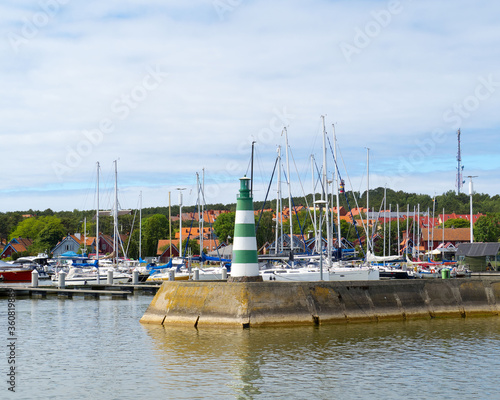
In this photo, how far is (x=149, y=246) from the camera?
11269 centimetres

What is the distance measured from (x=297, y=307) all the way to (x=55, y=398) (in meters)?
9.25

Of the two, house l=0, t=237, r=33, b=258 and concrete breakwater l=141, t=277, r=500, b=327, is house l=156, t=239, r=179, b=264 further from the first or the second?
concrete breakwater l=141, t=277, r=500, b=327

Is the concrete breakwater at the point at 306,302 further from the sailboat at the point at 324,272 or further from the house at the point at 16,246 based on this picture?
the house at the point at 16,246

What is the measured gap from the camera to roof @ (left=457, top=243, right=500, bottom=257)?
165ft

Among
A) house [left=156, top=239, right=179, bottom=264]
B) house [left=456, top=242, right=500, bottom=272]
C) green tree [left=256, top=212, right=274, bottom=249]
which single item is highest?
green tree [left=256, top=212, right=274, bottom=249]

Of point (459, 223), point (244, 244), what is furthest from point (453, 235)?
point (244, 244)

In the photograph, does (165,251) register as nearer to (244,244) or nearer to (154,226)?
(154,226)

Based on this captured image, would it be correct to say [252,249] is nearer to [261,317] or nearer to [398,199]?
[261,317]

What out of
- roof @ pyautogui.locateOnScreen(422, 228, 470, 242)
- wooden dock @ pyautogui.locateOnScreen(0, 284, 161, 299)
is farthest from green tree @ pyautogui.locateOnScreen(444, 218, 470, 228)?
wooden dock @ pyautogui.locateOnScreen(0, 284, 161, 299)

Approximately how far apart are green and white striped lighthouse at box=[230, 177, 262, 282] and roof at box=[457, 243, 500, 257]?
35.2 metres

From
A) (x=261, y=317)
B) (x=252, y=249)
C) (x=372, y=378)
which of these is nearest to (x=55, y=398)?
(x=372, y=378)

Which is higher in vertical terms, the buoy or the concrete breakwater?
the buoy

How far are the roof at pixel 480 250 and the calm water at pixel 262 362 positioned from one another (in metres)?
29.5

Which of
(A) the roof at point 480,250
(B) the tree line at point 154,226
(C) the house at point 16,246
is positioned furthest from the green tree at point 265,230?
(C) the house at point 16,246
